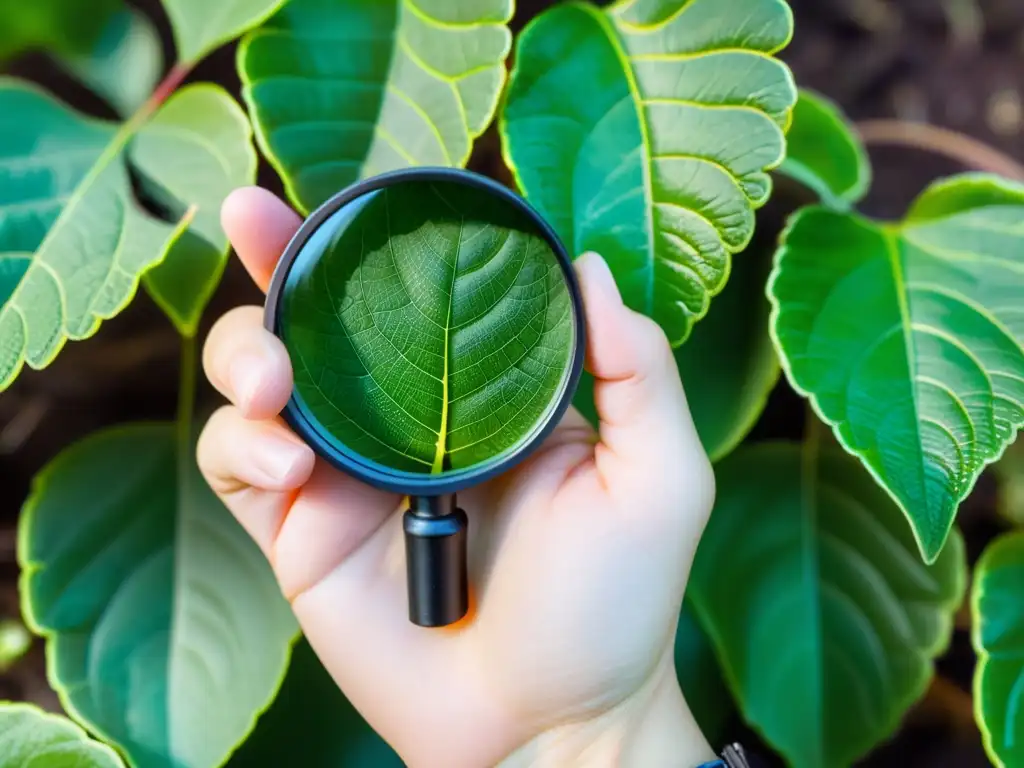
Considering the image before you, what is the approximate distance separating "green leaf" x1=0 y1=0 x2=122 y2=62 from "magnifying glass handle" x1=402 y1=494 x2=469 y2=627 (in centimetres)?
56

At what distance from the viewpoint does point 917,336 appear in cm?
64

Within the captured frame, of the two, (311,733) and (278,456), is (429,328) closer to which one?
(278,456)

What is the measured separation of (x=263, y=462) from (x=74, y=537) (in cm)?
31

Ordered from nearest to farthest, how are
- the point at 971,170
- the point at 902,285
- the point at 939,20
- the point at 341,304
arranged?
the point at 341,304 → the point at 902,285 → the point at 971,170 → the point at 939,20

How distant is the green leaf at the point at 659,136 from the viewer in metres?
0.59

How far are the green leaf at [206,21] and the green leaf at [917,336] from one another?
46 centimetres

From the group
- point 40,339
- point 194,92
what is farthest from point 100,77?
point 40,339

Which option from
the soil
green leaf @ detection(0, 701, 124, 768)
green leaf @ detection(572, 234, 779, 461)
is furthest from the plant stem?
green leaf @ detection(0, 701, 124, 768)

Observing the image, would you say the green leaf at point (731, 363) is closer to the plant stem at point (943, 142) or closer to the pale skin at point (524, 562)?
the pale skin at point (524, 562)

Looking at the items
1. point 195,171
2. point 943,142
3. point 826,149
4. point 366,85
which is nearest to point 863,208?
point 943,142

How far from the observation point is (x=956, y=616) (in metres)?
1.04

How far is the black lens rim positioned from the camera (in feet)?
1.77

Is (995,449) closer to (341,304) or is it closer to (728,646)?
(728,646)

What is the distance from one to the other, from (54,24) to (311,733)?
28.5 inches
